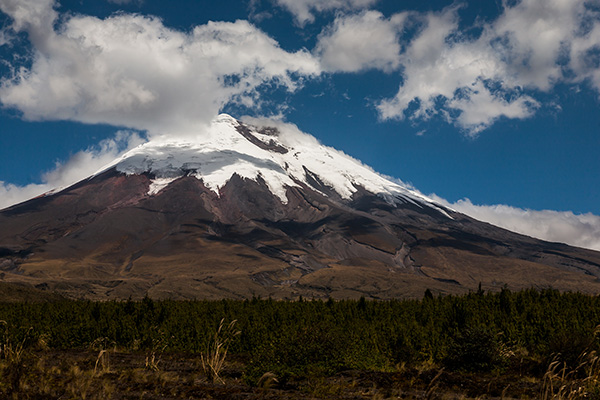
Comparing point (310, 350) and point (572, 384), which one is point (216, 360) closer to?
point (310, 350)

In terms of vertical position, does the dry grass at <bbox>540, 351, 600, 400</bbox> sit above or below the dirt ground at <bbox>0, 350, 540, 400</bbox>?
above

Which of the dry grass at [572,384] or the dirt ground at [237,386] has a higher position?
the dry grass at [572,384]

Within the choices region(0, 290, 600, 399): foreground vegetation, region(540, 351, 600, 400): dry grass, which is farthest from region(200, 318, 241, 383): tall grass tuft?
region(540, 351, 600, 400): dry grass

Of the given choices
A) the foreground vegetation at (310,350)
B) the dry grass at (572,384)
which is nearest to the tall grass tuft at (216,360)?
the foreground vegetation at (310,350)

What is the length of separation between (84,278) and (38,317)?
536 feet

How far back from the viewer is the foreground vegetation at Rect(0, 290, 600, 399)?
1366cm

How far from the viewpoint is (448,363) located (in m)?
19.6

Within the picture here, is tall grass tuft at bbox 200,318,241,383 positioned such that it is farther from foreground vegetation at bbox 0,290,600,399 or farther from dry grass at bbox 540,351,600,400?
dry grass at bbox 540,351,600,400

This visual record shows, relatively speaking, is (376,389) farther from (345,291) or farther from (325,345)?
(345,291)

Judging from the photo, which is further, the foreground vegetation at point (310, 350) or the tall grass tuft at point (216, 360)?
the tall grass tuft at point (216, 360)

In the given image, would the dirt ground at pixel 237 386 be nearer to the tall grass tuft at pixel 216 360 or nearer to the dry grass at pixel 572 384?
the tall grass tuft at pixel 216 360

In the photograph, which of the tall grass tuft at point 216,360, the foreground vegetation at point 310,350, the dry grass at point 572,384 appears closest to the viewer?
the dry grass at point 572,384

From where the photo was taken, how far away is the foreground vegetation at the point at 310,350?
13664 millimetres

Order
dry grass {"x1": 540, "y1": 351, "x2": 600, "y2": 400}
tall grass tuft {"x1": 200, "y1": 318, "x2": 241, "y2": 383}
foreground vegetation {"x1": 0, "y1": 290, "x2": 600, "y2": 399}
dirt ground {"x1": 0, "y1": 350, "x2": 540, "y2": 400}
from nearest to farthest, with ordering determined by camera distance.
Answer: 1. dry grass {"x1": 540, "y1": 351, "x2": 600, "y2": 400}
2. dirt ground {"x1": 0, "y1": 350, "x2": 540, "y2": 400}
3. foreground vegetation {"x1": 0, "y1": 290, "x2": 600, "y2": 399}
4. tall grass tuft {"x1": 200, "y1": 318, "x2": 241, "y2": 383}
